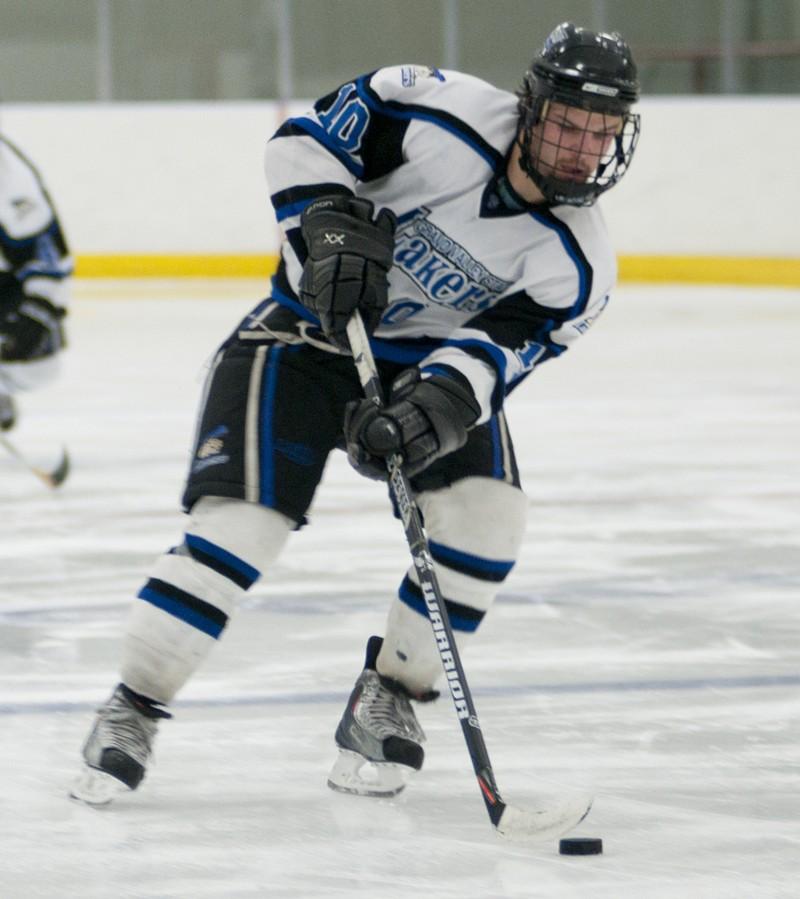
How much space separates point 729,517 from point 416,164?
1893 millimetres

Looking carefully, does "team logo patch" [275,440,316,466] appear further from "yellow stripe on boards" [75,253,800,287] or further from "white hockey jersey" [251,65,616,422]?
"yellow stripe on boards" [75,253,800,287]

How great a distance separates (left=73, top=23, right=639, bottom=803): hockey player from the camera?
2139 millimetres

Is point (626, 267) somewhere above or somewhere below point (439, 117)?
below

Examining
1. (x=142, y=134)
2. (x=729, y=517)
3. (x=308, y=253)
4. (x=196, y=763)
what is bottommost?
(x=142, y=134)

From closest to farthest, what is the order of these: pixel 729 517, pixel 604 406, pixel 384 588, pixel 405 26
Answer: pixel 384 588, pixel 729 517, pixel 604 406, pixel 405 26

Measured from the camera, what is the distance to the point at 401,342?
2.34m

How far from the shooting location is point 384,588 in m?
3.32

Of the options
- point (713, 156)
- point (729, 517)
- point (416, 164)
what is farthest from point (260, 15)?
point (416, 164)

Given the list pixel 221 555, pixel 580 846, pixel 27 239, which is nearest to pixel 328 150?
pixel 221 555

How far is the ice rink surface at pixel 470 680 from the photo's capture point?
1938mm

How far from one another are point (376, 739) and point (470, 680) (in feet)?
1.56

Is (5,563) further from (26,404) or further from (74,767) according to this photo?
(26,404)

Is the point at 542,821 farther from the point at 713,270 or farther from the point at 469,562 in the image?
the point at 713,270

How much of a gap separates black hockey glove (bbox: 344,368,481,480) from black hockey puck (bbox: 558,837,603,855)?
459mm
